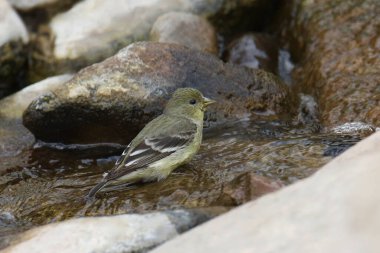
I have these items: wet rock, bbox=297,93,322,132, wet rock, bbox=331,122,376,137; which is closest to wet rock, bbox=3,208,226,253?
wet rock, bbox=331,122,376,137

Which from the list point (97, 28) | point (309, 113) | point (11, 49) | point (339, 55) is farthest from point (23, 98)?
point (339, 55)

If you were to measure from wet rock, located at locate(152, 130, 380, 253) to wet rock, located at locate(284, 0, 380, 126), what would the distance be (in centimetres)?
345

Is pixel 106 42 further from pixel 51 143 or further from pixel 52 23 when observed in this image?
pixel 51 143

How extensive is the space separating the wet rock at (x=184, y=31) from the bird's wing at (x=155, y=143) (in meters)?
2.01

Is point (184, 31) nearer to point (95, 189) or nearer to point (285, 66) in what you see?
point (285, 66)

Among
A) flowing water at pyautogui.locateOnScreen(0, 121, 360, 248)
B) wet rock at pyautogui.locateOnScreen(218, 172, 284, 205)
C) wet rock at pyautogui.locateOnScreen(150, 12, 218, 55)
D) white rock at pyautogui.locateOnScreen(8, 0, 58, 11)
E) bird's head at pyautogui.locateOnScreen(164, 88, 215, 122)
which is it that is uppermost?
white rock at pyautogui.locateOnScreen(8, 0, 58, 11)

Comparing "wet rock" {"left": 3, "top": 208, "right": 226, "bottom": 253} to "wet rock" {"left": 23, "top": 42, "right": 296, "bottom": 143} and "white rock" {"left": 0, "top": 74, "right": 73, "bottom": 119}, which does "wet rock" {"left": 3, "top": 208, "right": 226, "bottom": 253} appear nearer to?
"wet rock" {"left": 23, "top": 42, "right": 296, "bottom": 143}

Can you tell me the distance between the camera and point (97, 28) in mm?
9773

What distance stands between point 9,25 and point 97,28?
1177 millimetres

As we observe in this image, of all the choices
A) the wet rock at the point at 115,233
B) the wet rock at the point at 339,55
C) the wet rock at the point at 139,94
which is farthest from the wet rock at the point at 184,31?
the wet rock at the point at 115,233

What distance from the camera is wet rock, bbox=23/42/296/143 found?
7992 millimetres

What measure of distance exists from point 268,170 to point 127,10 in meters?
4.34

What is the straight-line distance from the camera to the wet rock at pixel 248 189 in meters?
5.21

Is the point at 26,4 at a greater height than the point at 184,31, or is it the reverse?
the point at 26,4
